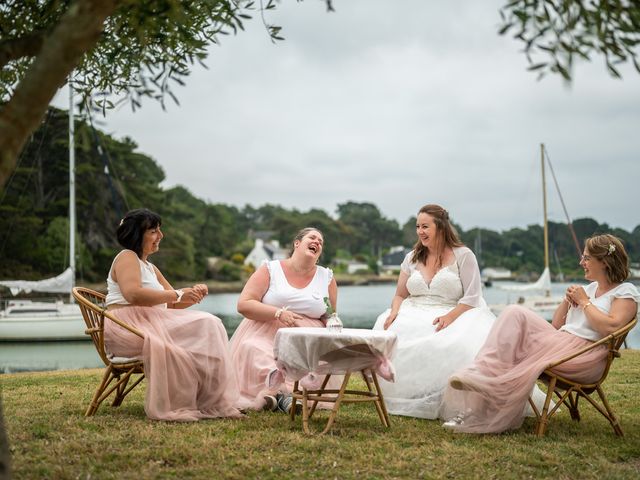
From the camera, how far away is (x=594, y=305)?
558 centimetres

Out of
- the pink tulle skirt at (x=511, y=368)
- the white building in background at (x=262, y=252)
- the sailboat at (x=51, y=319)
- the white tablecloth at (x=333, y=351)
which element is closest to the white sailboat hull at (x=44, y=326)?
the sailboat at (x=51, y=319)

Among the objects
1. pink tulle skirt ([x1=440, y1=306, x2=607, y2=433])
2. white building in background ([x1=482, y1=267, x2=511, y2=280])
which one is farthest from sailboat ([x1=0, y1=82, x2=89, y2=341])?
white building in background ([x1=482, y1=267, x2=511, y2=280])

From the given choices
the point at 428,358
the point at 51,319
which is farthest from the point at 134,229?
the point at 51,319

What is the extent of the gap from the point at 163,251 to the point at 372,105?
50.3 metres

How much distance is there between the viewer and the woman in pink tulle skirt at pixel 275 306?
21.3 ft

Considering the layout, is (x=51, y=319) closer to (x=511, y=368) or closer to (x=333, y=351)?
(x=333, y=351)

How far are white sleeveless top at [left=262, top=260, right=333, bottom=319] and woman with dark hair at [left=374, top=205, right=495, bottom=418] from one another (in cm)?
63

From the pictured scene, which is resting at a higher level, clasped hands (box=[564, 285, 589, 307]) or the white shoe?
clasped hands (box=[564, 285, 589, 307])

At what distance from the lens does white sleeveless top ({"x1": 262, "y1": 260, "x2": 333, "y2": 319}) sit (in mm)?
6891

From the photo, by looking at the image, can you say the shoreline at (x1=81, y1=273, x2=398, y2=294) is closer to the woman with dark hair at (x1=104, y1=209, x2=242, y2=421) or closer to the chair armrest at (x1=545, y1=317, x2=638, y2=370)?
the woman with dark hair at (x1=104, y1=209, x2=242, y2=421)

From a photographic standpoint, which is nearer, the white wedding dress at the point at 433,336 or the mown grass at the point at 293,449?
the mown grass at the point at 293,449

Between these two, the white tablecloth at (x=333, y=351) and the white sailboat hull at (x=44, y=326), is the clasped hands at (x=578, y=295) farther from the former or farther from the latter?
the white sailboat hull at (x=44, y=326)

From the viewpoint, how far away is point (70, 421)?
17.9ft

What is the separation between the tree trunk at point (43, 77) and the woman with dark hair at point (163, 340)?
289 cm
